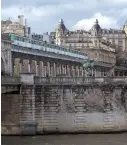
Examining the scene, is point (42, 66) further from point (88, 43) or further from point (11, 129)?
point (88, 43)

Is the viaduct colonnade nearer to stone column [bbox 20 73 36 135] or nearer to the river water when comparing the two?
stone column [bbox 20 73 36 135]

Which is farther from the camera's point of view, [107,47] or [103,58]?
[107,47]

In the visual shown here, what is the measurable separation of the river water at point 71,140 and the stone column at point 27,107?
1341 mm

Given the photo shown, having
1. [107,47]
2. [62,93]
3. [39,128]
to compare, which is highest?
[107,47]

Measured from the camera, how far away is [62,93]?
45.0m

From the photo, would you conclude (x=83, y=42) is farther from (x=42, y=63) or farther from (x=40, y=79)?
(x=40, y=79)

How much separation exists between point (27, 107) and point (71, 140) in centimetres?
593

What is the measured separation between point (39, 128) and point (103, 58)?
115770 mm

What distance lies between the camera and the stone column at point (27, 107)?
43.0m

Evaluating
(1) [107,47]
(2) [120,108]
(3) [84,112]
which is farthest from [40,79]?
(1) [107,47]

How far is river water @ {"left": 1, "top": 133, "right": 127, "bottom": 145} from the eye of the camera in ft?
125

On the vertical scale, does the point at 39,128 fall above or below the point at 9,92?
below

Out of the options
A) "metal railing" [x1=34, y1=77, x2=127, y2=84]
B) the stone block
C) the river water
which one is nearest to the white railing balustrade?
"metal railing" [x1=34, y1=77, x2=127, y2=84]

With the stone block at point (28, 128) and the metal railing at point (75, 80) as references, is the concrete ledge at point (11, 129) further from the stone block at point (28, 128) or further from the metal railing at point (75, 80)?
the metal railing at point (75, 80)
